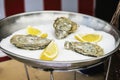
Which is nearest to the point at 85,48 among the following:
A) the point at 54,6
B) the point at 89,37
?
the point at 89,37

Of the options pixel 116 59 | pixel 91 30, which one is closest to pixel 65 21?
pixel 91 30

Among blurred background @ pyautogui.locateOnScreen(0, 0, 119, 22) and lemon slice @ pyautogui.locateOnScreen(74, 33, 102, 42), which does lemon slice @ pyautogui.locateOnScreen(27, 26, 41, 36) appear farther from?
blurred background @ pyautogui.locateOnScreen(0, 0, 119, 22)

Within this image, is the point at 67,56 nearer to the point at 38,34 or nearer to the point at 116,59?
the point at 38,34

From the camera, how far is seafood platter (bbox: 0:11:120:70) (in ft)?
1.92

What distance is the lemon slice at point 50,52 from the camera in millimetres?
610

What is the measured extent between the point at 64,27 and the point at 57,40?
0.18 feet

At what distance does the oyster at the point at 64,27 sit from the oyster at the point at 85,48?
63 millimetres

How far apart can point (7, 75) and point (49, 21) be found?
34 centimetres

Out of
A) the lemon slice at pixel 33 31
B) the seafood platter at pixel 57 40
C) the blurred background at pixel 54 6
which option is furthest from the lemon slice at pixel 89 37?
the blurred background at pixel 54 6

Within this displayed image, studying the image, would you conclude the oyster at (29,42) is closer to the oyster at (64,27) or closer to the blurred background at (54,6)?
the oyster at (64,27)

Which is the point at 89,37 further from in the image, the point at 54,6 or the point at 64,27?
the point at 54,6

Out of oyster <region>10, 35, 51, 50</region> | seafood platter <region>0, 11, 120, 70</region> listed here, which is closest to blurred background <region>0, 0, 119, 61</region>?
seafood platter <region>0, 11, 120, 70</region>

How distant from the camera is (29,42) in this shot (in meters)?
0.68

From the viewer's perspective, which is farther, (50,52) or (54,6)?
(54,6)
